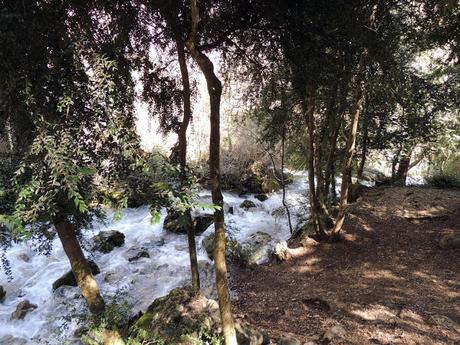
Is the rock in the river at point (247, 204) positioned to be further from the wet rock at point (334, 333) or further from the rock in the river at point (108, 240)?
the wet rock at point (334, 333)

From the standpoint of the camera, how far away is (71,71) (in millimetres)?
3137

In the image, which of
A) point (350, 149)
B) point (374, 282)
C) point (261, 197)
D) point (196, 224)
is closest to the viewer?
point (374, 282)

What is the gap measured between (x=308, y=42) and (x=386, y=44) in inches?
62.1

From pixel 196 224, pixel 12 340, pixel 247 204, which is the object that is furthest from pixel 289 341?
pixel 247 204

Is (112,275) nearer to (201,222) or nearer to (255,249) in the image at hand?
(201,222)

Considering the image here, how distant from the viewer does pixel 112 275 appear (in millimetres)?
9211

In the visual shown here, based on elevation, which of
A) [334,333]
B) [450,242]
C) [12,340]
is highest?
[450,242]

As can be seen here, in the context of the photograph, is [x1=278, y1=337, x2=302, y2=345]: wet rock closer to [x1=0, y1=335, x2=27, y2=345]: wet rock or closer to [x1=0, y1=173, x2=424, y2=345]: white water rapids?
[x1=0, y1=173, x2=424, y2=345]: white water rapids

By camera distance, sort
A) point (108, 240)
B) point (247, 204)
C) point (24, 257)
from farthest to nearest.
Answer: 1. point (247, 204)
2. point (108, 240)
3. point (24, 257)

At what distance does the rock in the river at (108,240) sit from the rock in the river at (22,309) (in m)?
2.40

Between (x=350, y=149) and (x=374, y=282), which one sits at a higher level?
(x=350, y=149)

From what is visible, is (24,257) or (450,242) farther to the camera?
(24,257)

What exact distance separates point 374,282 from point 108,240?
291 inches

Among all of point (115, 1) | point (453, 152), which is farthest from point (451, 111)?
point (115, 1)
